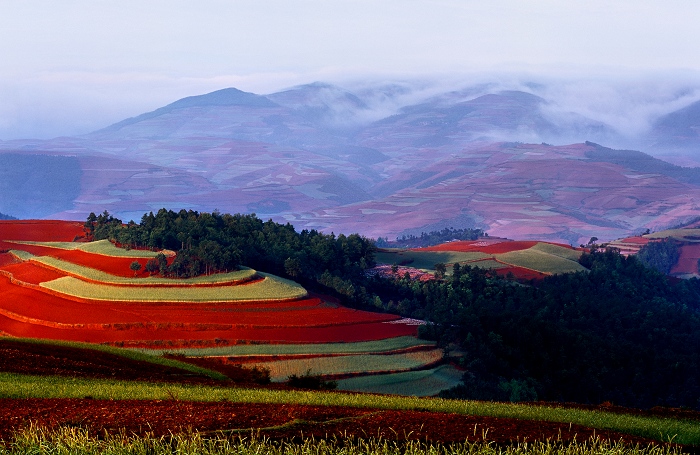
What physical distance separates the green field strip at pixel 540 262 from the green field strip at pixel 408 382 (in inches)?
1968

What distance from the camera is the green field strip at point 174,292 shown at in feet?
164

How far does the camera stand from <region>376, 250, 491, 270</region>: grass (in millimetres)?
91375

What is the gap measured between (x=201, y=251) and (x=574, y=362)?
2417 cm

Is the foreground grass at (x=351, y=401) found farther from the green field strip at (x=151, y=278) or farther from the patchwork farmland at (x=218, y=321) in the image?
the green field strip at (x=151, y=278)

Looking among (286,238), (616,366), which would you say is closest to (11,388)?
(616,366)

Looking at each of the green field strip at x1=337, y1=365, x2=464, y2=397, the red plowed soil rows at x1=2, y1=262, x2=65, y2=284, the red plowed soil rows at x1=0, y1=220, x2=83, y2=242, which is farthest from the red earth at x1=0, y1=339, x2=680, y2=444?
the red plowed soil rows at x1=0, y1=220, x2=83, y2=242

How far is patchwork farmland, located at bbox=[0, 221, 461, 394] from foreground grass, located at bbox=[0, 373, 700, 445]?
1922cm

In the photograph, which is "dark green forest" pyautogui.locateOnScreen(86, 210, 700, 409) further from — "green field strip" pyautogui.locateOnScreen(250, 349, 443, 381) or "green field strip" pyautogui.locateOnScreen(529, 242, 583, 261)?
"green field strip" pyautogui.locateOnScreen(529, 242, 583, 261)

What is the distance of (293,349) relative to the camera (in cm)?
4291

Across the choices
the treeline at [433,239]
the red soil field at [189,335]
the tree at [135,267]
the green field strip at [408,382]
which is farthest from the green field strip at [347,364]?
the treeline at [433,239]

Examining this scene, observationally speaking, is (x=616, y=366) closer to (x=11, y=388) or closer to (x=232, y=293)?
(x=232, y=293)

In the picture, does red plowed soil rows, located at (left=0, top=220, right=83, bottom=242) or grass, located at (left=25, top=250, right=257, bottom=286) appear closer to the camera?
grass, located at (left=25, top=250, right=257, bottom=286)

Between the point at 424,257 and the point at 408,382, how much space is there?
195 ft

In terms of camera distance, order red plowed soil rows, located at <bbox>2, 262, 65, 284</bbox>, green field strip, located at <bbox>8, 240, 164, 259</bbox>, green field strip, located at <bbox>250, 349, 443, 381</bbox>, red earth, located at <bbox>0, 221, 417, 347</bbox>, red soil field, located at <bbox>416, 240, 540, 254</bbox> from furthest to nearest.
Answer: red soil field, located at <bbox>416, 240, 540, 254</bbox> < green field strip, located at <bbox>8, 240, 164, 259</bbox> < red plowed soil rows, located at <bbox>2, 262, 65, 284</bbox> < red earth, located at <bbox>0, 221, 417, 347</bbox> < green field strip, located at <bbox>250, 349, 443, 381</bbox>
